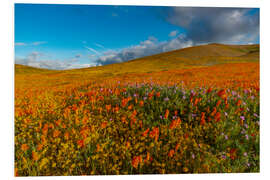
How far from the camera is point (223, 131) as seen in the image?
2.22 meters

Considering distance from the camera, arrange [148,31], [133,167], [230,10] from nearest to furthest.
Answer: [133,167] → [230,10] → [148,31]

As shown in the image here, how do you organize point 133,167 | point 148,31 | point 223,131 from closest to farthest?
point 133,167
point 223,131
point 148,31

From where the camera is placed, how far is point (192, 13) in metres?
3.55

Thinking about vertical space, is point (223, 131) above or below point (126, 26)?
below

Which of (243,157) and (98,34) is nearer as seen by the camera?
(243,157)

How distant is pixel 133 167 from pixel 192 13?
3426 millimetres

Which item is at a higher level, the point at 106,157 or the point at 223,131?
the point at 223,131

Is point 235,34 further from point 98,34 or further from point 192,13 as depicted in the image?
point 98,34

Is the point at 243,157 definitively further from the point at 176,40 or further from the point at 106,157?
the point at 176,40

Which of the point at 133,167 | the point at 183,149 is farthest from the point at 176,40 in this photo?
the point at 133,167

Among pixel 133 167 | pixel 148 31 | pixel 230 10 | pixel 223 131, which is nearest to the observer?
pixel 133 167

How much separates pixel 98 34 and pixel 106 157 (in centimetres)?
275
